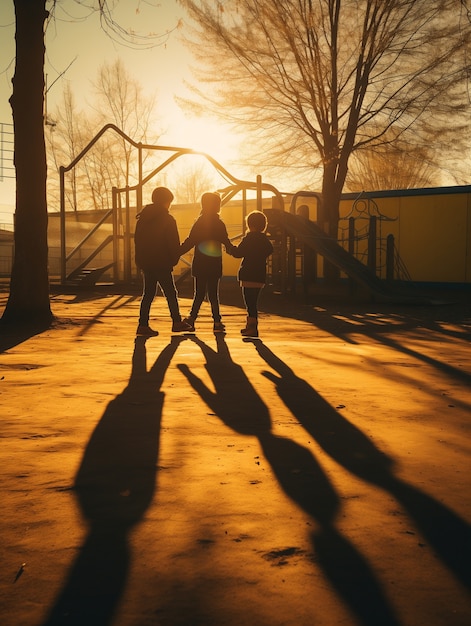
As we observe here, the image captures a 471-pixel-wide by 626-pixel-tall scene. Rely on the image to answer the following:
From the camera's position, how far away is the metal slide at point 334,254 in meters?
16.3

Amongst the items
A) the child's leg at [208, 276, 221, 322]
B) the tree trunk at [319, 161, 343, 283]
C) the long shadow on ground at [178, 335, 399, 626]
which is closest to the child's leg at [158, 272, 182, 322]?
the child's leg at [208, 276, 221, 322]

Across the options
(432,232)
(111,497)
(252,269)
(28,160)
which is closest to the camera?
(111,497)

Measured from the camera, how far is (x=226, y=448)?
3787 mm

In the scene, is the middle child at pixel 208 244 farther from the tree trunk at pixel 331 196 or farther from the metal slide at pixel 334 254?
the tree trunk at pixel 331 196

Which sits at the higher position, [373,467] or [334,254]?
[334,254]

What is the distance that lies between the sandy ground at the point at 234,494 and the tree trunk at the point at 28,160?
11.6 ft

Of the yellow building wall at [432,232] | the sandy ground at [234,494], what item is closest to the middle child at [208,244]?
the sandy ground at [234,494]

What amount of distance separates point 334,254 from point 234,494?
14270mm

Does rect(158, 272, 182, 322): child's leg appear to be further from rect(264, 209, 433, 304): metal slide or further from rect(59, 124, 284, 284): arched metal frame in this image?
rect(59, 124, 284, 284): arched metal frame

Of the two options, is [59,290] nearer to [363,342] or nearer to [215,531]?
[363,342]

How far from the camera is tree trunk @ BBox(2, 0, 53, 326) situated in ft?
32.5

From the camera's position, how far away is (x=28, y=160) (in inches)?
391

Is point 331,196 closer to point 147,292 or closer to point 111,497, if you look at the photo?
point 147,292

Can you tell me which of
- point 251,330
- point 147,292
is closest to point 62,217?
point 147,292
